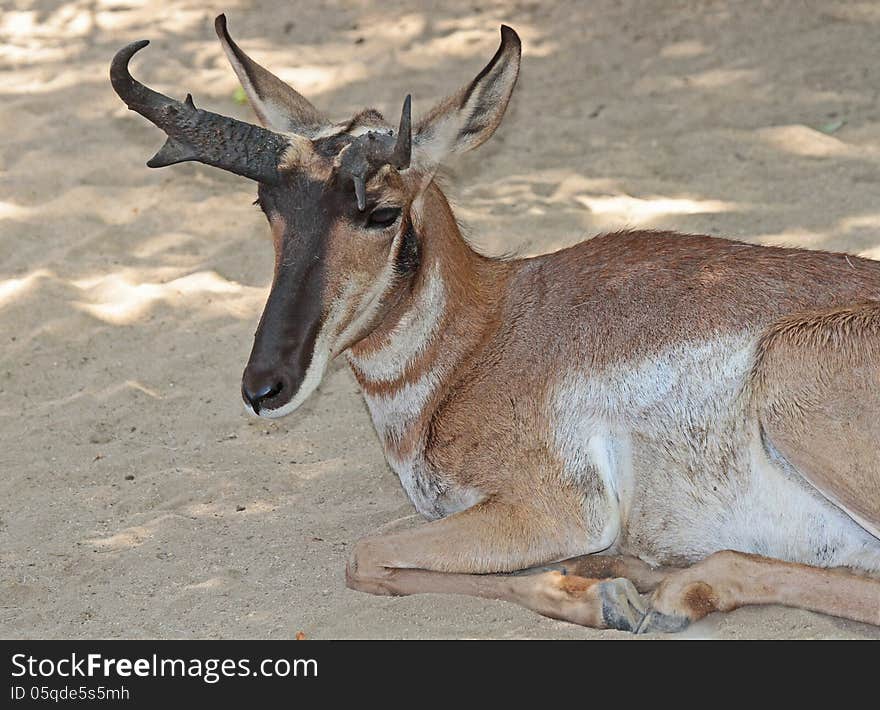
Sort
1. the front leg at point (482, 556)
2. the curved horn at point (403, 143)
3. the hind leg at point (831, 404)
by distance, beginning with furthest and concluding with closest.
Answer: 1. the front leg at point (482, 556)
2. the hind leg at point (831, 404)
3. the curved horn at point (403, 143)

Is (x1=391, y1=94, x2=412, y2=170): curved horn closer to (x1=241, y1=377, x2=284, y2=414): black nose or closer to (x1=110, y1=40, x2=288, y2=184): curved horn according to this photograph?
(x1=110, y1=40, x2=288, y2=184): curved horn

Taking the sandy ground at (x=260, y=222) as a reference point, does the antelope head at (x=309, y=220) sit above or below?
above

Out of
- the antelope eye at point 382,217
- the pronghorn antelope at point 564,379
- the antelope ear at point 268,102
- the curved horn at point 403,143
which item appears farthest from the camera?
the antelope ear at point 268,102

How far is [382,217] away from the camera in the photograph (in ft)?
18.4

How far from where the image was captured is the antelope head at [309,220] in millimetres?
5387

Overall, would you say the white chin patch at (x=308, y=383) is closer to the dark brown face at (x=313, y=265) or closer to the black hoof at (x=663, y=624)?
the dark brown face at (x=313, y=265)

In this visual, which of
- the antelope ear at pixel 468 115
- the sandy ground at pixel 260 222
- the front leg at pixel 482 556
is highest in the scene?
the antelope ear at pixel 468 115

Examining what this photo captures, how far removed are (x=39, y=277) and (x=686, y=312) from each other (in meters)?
4.53

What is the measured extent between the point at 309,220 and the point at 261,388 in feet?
2.31

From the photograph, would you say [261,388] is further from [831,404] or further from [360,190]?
[831,404]

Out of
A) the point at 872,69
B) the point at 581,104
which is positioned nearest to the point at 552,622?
the point at 581,104

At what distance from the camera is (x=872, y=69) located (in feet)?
35.1

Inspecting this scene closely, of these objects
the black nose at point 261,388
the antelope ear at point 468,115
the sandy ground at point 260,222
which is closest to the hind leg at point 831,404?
the sandy ground at point 260,222

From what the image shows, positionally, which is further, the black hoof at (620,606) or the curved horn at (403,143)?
the black hoof at (620,606)
